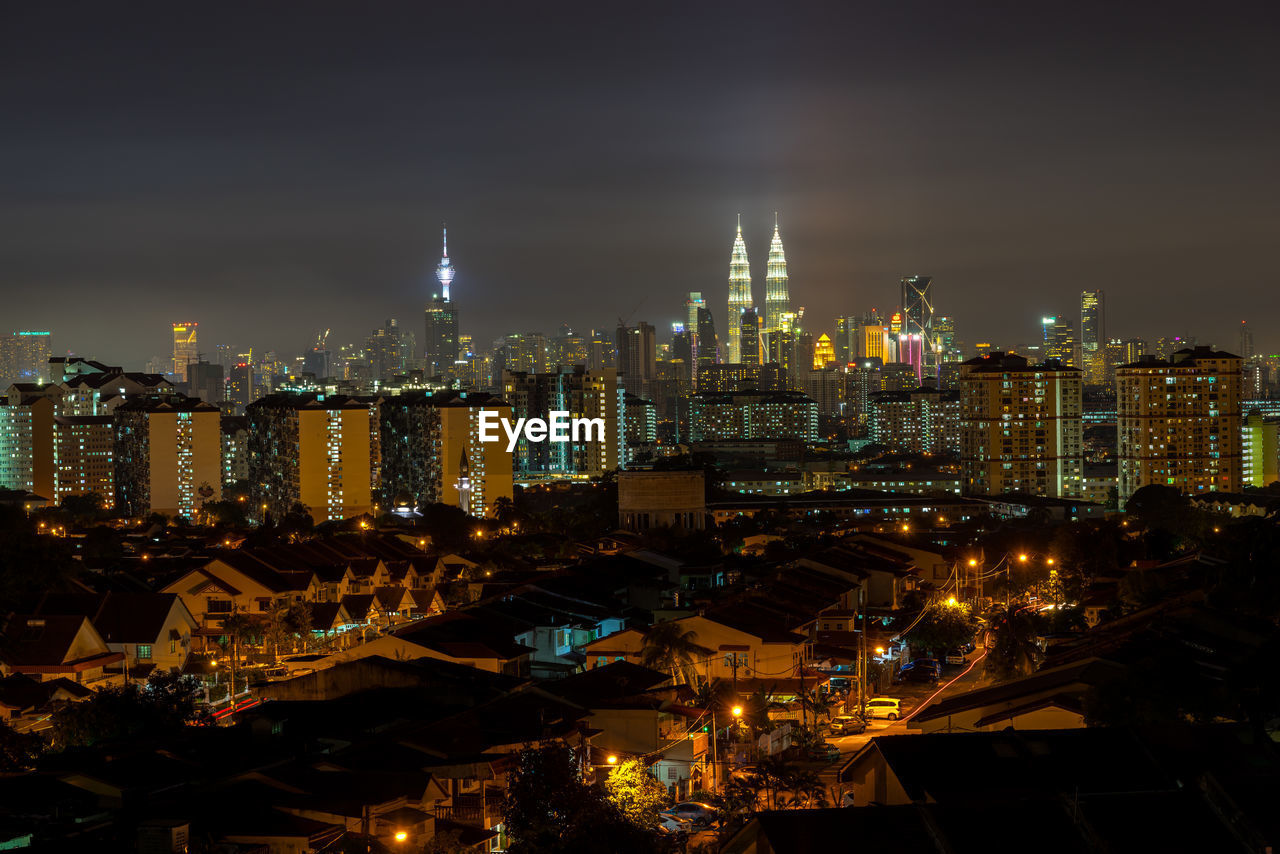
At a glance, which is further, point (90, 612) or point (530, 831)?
point (90, 612)

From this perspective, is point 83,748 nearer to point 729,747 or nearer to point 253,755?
point 253,755

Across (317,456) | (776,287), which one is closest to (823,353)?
(776,287)

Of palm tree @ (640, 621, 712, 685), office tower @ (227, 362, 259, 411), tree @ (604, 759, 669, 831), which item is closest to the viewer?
tree @ (604, 759, 669, 831)

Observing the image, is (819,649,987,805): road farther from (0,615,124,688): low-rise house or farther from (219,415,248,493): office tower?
(219,415,248,493): office tower

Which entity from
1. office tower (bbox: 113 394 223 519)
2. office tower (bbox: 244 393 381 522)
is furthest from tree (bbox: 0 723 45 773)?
office tower (bbox: 113 394 223 519)

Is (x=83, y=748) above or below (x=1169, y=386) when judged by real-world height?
below

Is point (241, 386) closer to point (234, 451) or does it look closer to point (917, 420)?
point (234, 451)

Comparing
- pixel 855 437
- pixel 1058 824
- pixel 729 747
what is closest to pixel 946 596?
pixel 729 747
